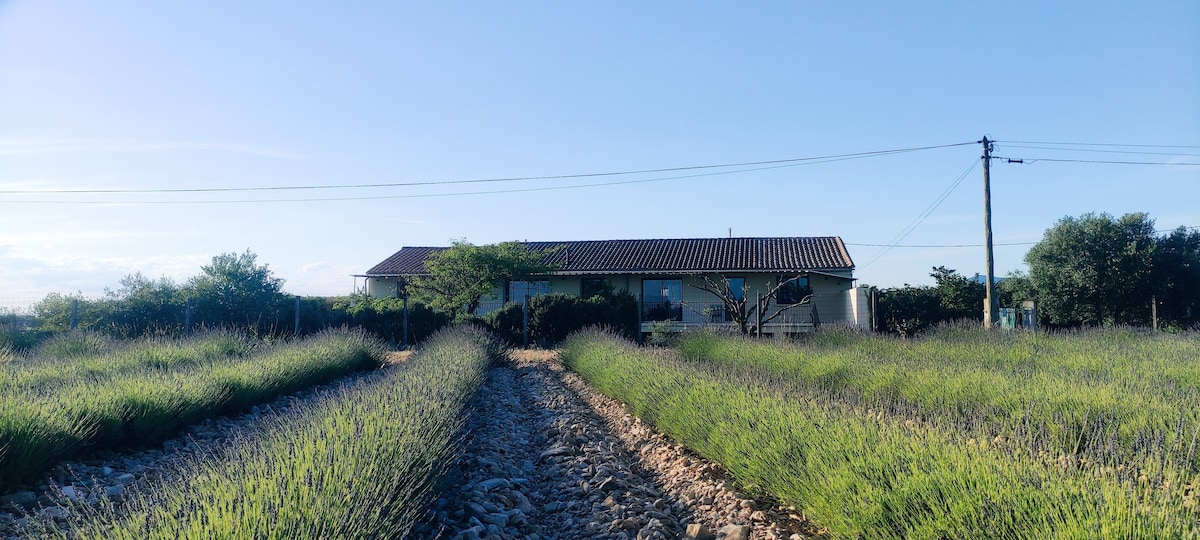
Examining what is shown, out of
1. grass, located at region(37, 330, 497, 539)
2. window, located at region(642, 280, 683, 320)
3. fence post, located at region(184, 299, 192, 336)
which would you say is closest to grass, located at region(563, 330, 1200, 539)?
grass, located at region(37, 330, 497, 539)

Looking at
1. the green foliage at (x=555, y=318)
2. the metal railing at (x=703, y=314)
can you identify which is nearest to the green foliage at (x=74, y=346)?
the green foliage at (x=555, y=318)

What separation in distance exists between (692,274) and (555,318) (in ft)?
23.9

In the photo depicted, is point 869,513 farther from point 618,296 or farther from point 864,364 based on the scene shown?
point 618,296

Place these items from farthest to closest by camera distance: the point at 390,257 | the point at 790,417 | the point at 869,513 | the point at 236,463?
the point at 390,257 → the point at 790,417 → the point at 236,463 → the point at 869,513

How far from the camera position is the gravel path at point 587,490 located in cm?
477

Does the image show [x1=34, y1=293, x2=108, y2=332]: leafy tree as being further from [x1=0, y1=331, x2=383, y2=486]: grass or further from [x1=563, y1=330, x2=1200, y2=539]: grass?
[x1=563, y1=330, x2=1200, y2=539]: grass

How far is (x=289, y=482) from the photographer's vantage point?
12.0 ft

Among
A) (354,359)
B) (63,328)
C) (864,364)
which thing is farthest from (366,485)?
(63,328)

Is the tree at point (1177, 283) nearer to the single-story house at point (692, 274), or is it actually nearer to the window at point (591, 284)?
the single-story house at point (692, 274)

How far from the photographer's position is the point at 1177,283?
24.8 m

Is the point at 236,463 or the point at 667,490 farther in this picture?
the point at 667,490

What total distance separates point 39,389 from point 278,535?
643 centimetres

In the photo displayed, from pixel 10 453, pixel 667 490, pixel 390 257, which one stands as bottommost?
pixel 667 490

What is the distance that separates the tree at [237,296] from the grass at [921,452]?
1319 centimetres
